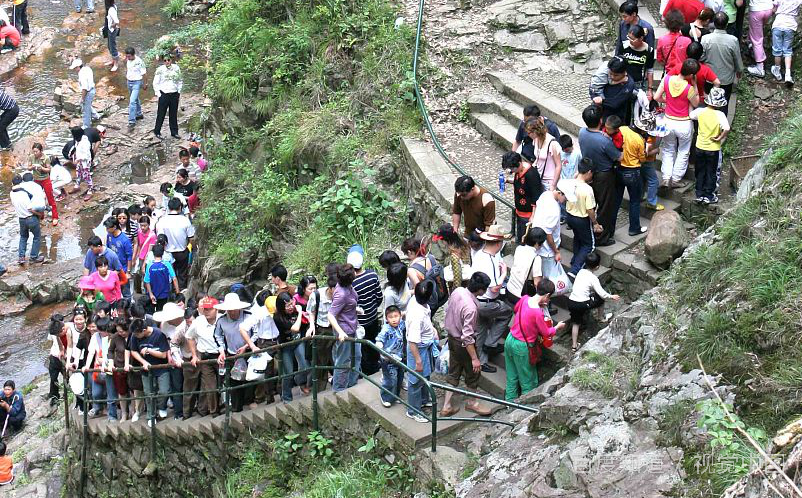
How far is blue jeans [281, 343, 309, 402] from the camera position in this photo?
904 centimetres

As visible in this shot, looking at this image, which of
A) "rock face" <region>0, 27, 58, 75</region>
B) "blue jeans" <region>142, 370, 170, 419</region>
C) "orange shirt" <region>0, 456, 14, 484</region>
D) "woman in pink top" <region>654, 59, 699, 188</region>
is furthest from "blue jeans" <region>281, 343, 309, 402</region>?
"rock face" <region>0, 27, 58, 75</region>

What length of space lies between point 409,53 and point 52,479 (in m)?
7.39

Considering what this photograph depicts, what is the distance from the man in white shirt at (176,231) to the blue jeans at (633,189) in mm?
6754

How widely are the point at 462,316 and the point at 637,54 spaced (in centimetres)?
388

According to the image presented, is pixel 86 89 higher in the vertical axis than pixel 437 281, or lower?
lower

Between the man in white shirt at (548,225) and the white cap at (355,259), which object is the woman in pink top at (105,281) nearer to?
the white cap at (355,259)

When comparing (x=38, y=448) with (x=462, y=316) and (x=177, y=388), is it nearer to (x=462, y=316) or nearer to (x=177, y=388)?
(x=177, y=388)

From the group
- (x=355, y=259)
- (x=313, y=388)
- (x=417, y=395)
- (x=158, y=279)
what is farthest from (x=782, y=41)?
(x=158, y=279)

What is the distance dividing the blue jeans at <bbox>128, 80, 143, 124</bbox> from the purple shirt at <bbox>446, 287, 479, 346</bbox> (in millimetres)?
12642

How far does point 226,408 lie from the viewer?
9477 millimetres

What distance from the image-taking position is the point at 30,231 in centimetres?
1550

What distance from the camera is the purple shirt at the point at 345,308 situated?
8.34m

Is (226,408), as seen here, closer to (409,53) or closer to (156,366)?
(156,366)

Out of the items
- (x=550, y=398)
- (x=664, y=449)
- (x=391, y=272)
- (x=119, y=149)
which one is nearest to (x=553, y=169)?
(x=391, y=272)
